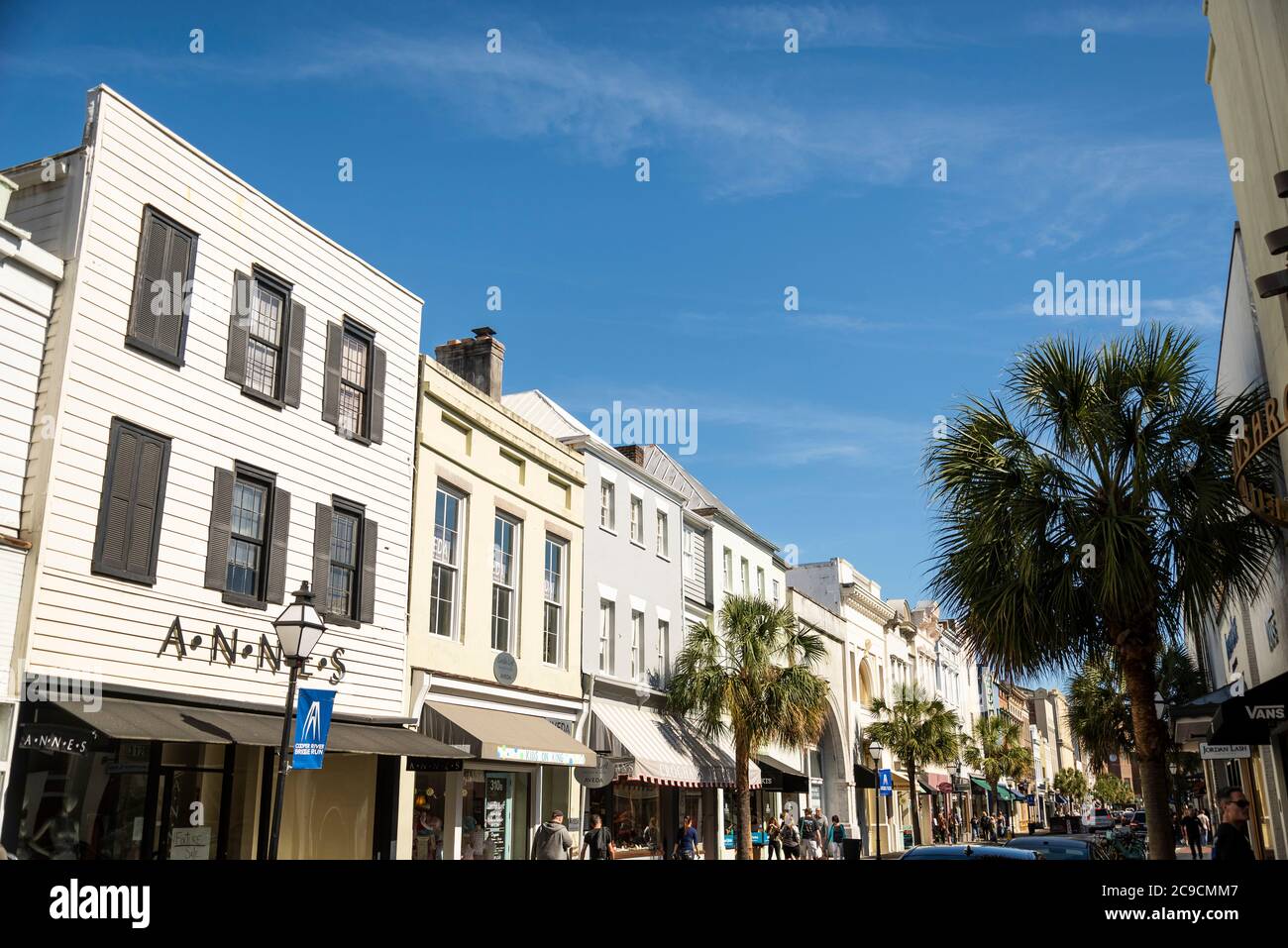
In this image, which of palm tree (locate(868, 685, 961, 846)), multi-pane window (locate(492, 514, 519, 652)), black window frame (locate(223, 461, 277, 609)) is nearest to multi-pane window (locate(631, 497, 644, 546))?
multi-pane window (locate(492, 514, 519, 652))

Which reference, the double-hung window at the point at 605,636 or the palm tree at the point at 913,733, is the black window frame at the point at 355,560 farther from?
the palm tree at the point at 913,733

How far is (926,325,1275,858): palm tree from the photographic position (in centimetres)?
1364

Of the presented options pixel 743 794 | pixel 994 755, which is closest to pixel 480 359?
pixel 743 794

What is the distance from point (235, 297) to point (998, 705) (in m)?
88.7

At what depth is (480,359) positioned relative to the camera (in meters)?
25.5

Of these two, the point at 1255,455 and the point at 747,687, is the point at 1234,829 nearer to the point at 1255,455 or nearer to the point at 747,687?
the point at 1255,455

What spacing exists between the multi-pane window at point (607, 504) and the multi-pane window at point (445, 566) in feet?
22.9

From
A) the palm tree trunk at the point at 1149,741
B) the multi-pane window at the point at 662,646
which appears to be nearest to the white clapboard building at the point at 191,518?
the palm tree trunk at the point at 1149,741

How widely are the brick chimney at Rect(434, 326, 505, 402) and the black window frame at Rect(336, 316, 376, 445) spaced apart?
5949 millimetres

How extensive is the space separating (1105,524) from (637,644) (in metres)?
16.7

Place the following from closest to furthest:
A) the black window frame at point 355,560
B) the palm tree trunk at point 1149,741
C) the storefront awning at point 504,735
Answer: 1. the palm tree trunk at point 1149,741
2. the black window frame at point 355,560
3. the storefront awning at point 504,735

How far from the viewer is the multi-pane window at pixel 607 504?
27.9 m
